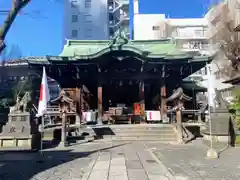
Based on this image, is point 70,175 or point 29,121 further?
point 29,121

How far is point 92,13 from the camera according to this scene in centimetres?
6212

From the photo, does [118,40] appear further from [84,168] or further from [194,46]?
[194,46]

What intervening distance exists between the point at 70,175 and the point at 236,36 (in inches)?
967

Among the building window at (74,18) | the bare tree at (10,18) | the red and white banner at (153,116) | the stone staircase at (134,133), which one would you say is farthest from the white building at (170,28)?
the bare tree at (10,18)

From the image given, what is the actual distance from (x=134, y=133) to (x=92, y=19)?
50466 mm

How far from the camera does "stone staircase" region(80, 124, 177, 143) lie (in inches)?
605

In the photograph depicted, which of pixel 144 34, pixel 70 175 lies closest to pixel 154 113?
pixel 70 175

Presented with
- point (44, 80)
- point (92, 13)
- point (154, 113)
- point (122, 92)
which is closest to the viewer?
point (44, 80)

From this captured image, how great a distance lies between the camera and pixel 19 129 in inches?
500

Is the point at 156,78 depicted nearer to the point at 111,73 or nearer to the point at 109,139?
the point at 111,73

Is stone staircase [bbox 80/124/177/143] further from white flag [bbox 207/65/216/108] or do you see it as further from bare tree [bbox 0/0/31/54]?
bare tree [bbox 0/0/31/54]

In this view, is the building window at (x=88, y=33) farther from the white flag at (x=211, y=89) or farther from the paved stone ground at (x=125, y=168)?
the paved stone ground at (x=125, y=168)

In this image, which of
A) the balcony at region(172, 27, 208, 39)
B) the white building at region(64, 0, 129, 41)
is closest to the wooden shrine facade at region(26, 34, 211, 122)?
the balcony at region(172, 27, 208, 39)

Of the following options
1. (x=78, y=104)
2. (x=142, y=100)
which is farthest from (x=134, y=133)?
(x=78, y=104)
